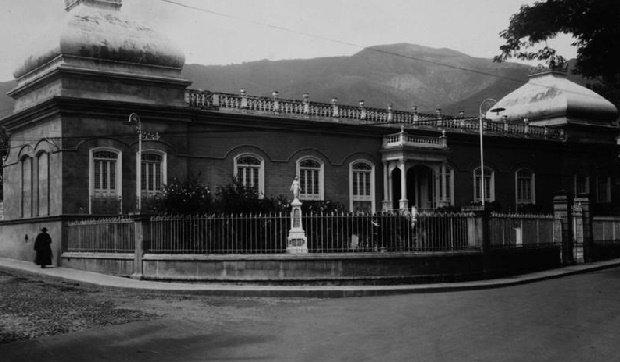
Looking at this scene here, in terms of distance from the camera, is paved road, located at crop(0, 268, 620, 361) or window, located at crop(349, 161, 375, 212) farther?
window, located at crop(349, 161, 375, 212)

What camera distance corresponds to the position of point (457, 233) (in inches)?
720

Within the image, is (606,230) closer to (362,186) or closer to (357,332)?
(362,186)

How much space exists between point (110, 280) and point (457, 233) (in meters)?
8.69

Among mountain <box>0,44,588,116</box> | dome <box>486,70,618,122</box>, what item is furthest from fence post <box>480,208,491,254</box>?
mountain <box>0,44,588,116</box>

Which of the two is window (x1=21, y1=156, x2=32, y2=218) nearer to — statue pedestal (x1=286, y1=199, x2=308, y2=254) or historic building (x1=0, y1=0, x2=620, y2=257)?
historic building (x1=0, y1=0, x2=620, y2=257)

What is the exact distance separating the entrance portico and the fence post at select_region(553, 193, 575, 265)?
6.52 metres

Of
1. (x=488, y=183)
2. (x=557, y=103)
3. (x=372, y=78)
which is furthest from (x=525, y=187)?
(x=372, y=78)

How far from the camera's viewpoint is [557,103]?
126ft

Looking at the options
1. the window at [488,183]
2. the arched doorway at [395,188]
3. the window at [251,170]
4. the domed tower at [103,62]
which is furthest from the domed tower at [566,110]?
the domed tower at [103,62]

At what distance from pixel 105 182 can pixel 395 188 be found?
12967 mm

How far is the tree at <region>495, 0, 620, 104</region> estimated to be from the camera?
68.3 ft

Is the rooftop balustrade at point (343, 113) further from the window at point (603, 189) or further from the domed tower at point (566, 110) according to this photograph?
the window at point (603, 189)

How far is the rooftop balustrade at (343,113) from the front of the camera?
26.3 meters

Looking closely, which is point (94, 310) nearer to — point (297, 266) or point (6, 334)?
point (6, 334)
